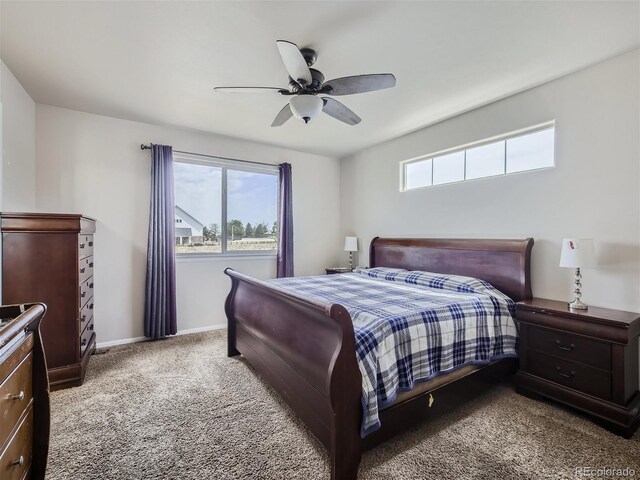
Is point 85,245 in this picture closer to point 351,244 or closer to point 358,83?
point 358,83

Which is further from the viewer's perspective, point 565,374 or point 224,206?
point 224,206

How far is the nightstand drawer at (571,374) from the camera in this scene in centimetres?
207

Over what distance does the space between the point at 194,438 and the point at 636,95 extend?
A: 3.95 m

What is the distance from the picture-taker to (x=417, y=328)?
1949 millimetres

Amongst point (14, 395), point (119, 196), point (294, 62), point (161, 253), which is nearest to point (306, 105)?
point (294, 62)

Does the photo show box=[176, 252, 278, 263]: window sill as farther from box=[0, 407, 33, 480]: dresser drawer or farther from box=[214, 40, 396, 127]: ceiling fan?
box=[0, 407, 33, 480]: dresser drawer

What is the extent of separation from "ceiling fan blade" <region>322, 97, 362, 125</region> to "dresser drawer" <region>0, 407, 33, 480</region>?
2.53 meters

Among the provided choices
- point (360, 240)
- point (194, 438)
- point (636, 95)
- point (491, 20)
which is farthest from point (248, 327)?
point (636, 95)

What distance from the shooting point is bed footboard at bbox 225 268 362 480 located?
153 cm

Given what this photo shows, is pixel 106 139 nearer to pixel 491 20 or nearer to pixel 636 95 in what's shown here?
pixel 491 20

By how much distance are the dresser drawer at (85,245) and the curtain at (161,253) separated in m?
0.58

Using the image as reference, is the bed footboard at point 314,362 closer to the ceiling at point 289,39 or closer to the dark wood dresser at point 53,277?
the dark wood dresser at point 53,277

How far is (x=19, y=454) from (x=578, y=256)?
132 inches

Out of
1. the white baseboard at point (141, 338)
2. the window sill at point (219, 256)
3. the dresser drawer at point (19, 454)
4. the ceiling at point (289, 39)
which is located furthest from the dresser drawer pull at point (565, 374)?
the white baseboard at point (141, 338)
